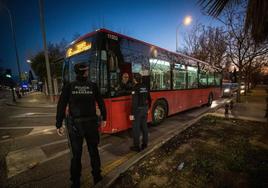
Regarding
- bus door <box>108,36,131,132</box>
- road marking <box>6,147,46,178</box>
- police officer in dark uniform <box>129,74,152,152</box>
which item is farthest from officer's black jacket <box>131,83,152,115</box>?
road marking <box>6,147,46,178</box>

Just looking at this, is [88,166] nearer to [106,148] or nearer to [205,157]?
[106,148]

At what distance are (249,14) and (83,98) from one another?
8.30ft

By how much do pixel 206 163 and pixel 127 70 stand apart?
3.40m

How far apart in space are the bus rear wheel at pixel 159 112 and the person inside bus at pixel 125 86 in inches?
68.9

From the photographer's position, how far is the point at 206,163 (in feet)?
10.4

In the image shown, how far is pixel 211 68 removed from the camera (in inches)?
457

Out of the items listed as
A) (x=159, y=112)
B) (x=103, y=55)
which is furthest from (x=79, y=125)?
(x=159, y=112)

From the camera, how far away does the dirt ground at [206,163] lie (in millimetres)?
2676

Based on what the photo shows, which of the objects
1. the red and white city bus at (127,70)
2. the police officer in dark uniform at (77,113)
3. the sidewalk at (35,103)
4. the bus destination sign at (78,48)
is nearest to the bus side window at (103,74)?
the red and white city bus at (127,70)

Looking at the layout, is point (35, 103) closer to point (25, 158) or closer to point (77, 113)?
point (25, 158)

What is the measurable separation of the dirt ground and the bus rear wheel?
1.55 meters

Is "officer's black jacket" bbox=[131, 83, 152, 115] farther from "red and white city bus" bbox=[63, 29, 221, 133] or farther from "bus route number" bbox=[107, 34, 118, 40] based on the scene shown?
"bus route number" bbox=[107, 34, 118, 40]

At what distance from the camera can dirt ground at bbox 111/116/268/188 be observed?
2.68 m

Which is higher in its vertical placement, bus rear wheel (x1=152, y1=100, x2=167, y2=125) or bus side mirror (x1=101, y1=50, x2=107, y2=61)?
bus side mirror (x1=101, y1=50, x2=107, y2=61)
